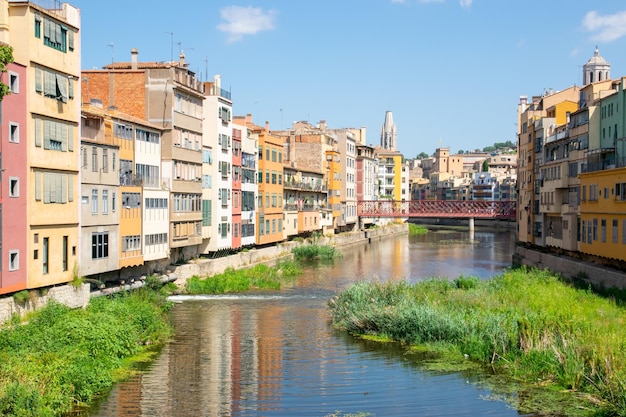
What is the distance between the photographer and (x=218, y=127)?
50.3 m

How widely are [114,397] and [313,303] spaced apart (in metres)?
19.8

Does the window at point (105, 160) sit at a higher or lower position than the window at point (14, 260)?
higher

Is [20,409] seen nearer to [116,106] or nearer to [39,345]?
[39,345]

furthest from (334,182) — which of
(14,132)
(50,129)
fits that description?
(14,132)

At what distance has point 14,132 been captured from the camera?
2725 centimetres

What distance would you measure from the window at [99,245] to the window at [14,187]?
629 centimetres

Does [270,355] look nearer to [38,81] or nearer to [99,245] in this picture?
[99,245]

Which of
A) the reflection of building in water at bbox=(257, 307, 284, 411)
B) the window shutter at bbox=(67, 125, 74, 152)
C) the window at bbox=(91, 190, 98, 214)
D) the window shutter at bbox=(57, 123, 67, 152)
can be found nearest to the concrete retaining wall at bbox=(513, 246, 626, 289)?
the reflection of building in water at bbox=(257, 307, 284, 411)

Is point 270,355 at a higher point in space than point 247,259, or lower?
lower

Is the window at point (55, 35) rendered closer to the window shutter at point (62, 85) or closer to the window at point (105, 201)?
the window shutter at point (62, 85)

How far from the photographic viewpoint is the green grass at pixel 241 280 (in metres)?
43.3

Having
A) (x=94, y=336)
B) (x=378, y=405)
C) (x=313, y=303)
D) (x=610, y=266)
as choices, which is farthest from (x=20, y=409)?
(x=610, y=266)

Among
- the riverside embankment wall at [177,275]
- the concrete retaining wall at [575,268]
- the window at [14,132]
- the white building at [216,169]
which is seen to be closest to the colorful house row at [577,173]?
the concrete retaining wall at [575,268]

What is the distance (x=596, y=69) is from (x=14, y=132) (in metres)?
94.1
